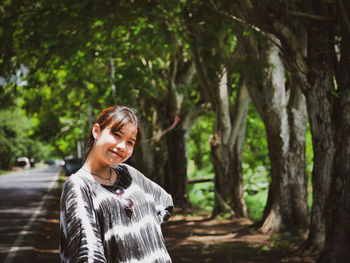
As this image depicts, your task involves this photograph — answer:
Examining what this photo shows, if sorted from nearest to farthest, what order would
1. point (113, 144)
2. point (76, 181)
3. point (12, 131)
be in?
point (76, 181) → point (113, 144) → point (12, 131)

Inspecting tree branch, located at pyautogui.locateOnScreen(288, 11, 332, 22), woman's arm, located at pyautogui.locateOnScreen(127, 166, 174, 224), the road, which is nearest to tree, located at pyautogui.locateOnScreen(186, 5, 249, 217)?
the road

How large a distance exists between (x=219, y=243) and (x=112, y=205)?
27.2ft

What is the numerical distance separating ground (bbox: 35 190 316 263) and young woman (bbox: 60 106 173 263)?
5934 millimetres

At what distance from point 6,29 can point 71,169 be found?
97.0ft

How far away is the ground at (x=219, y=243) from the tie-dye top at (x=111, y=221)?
5948 millimetres

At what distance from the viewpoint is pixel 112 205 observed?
2.05 meters

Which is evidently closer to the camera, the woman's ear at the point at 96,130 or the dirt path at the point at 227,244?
the woman's ear at the point at 96,130

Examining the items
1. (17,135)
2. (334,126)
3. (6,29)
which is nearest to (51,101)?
(6,29)

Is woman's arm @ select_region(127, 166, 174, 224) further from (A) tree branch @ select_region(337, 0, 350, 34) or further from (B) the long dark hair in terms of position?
(A) tree branch @ select_region(337, 0, 350, 34)

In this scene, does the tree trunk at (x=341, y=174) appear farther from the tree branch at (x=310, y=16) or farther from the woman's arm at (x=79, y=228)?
the woman's arm at (x=79, y=228)

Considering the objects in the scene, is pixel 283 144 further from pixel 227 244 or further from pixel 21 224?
pixel 21 224

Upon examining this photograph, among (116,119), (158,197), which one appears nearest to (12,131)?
(158,197)

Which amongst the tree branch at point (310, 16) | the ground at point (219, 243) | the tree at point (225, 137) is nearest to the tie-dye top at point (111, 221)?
the tree branch at point (310, 16)

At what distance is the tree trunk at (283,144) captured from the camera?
1012 cm
